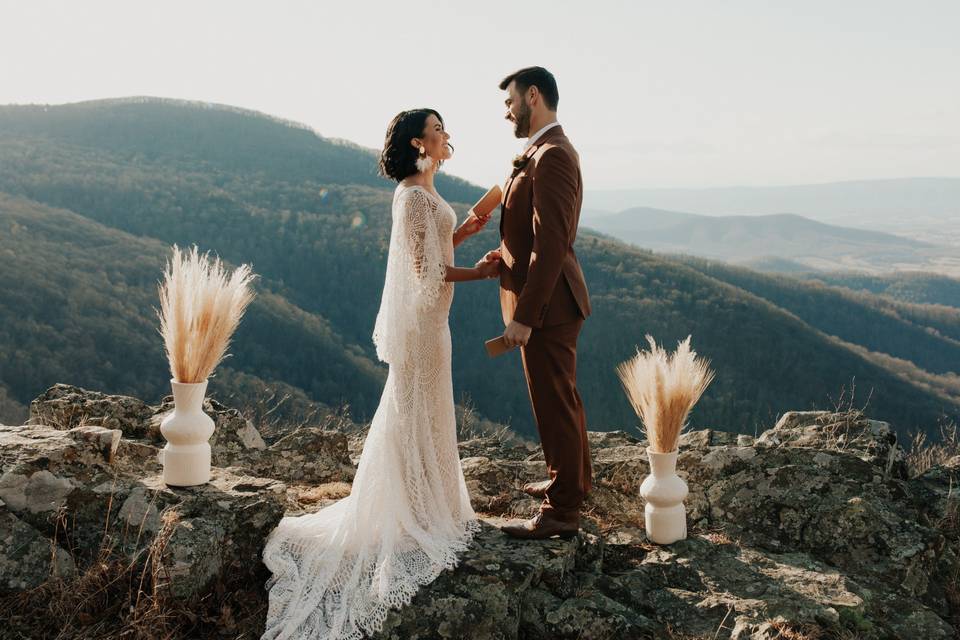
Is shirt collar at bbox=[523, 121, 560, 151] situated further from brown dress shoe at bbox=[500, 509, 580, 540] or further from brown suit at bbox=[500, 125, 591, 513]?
brown dress shoe at bbox=[500, 509, 580, 540]

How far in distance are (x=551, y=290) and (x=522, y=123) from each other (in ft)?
3.18

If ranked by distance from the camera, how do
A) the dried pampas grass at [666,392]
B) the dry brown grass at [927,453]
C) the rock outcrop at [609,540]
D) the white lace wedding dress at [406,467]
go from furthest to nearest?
the dry brown grass at [927,453] → the dried pampas grass at [666,392] → the white lace wedding dress at [406,467] → the rock outcrop at [609,540]

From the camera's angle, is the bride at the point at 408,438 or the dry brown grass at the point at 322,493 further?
the dry brown grass at the point at 322,493

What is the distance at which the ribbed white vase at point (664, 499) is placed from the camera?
427 cm

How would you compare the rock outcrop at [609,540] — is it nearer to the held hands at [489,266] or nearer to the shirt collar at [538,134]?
the held hands at [489,266]

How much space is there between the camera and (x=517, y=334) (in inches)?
152

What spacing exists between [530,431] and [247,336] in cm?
2052

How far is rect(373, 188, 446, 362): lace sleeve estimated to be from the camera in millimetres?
4039

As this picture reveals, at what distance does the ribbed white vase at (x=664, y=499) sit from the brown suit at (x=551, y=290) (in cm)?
43

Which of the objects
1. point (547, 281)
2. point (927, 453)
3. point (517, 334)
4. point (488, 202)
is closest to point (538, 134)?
point (488, 202)

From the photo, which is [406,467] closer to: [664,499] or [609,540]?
[609,540]

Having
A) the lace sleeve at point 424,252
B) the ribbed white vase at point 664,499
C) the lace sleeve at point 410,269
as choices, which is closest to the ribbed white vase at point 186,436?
the lace sleeve at point 410,269

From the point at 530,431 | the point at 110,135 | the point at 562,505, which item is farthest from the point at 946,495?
the point at 110,135

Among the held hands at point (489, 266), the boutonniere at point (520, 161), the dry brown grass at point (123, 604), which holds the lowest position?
the dry brown grass at point (123, 604)
